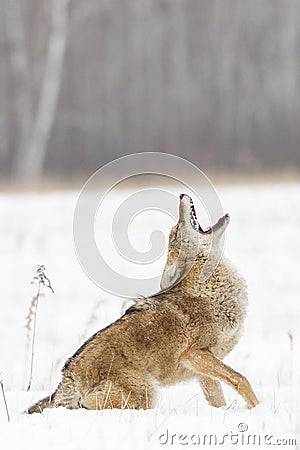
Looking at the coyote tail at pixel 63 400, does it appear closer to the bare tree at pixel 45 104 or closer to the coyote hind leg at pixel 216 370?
the coyote hind leg at pixel 216 370

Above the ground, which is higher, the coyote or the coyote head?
the coyote head

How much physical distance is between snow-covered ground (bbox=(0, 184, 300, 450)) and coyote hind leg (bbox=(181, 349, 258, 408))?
9cm

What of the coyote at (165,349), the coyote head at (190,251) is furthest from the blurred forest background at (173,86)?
the coyote at (165,349)

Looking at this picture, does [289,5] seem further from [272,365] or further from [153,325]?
[153,325]

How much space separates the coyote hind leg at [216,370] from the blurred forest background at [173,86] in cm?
2571

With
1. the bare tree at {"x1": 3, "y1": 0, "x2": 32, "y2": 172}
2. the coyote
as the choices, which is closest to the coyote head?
the coyote

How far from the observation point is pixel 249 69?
32.0 meters

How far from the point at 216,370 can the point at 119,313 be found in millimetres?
4973

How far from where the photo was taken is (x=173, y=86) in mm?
32094

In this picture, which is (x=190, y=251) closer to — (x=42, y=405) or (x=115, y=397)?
(x=115, y=397)

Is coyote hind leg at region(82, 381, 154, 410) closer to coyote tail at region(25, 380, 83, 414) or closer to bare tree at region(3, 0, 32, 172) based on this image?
coyote tail at region(25, 380, 83, 414)

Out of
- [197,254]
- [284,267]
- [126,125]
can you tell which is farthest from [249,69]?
[197,254]

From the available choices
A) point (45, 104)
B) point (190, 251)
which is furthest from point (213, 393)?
point (45, 104)

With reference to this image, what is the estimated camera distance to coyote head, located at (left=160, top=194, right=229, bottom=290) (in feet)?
14.2
